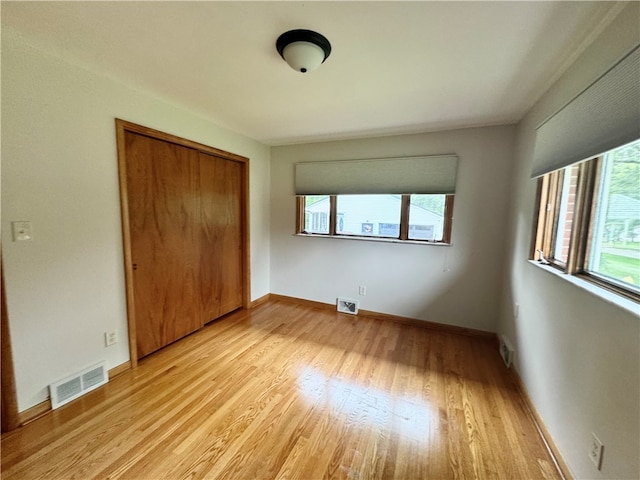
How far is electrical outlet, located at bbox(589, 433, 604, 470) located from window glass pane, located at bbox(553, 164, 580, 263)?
942 millimetres

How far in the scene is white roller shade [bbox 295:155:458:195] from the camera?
2.85m

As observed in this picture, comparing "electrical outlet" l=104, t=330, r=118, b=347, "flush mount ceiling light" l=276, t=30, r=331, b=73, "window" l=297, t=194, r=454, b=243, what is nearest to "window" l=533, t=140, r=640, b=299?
"window" l=297, t=194, r=454, b=243

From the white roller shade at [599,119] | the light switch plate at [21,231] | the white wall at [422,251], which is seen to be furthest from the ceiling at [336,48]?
the light switch plate at [21,231]

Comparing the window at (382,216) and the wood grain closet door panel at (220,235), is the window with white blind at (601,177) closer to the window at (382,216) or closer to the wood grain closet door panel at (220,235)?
the window at (382,216)

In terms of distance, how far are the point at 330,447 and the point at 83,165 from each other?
95.7 inches

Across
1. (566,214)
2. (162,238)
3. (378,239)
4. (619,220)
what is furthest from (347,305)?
(619,220)

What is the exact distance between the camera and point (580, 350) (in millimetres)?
1302

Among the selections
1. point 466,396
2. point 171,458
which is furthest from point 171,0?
point 466,396

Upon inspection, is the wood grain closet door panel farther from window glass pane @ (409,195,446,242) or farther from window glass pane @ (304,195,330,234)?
window glass pane @ (409,195,446,242)

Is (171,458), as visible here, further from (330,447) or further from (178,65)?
(178,65)

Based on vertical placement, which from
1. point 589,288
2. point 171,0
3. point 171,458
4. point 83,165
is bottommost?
point 171,458

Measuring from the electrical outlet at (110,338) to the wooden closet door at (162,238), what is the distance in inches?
7.4

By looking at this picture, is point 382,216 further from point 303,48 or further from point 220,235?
point 303,48

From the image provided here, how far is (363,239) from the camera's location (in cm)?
329
